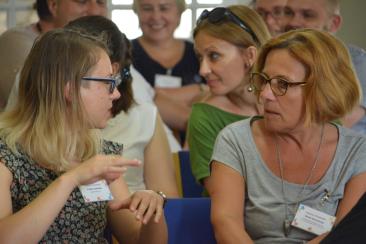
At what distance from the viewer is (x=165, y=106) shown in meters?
4.15

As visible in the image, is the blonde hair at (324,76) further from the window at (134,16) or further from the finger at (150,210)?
the window at (134,16)

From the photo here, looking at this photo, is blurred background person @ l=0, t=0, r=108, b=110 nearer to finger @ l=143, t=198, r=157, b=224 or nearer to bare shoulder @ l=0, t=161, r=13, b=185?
bare shoulder @ l=0, t=161, r=13, b=185

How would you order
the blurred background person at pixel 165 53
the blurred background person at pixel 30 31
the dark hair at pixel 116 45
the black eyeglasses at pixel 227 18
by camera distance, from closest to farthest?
the dark hair at pixel 116 45 → the black eyeglasses at pixel 227 18 → the blurred background person at pixel 30 31 → the blurred background person at pixel 165 53

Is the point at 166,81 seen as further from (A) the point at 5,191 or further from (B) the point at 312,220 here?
(A) the point at 5,191

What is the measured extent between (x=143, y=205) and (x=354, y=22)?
353 centimetres

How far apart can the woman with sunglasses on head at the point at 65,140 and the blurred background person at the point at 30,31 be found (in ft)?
5.00

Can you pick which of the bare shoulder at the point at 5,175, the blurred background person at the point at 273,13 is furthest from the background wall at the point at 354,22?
the bare shoulder at the point at 5,175

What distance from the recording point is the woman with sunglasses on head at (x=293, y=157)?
7.68 feet

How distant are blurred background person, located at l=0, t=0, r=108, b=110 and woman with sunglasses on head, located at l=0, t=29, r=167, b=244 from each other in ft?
5.00

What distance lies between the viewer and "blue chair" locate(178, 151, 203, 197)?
323 cm

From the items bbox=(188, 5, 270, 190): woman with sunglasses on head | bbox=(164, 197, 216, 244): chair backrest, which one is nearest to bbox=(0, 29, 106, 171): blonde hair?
bbox=(164, 197, 216, 244): chair backrest

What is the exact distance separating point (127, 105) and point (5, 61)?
41.6 inches

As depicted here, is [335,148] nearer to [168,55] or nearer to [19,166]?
[19,166]

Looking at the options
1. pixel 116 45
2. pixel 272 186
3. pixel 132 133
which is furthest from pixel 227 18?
pixel 272 186
